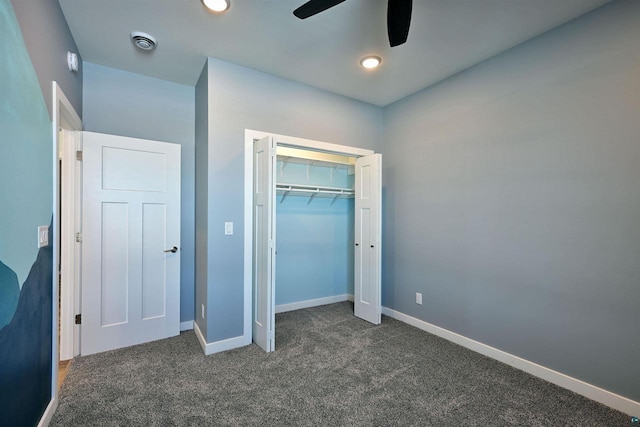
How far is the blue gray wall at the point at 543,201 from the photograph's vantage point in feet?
6.28

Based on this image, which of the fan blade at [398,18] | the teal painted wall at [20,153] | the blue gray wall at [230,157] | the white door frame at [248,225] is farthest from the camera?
the white door frame at [248,225]

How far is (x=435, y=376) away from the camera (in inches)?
89.7

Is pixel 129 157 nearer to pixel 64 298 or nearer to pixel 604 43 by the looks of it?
pixel 64 298

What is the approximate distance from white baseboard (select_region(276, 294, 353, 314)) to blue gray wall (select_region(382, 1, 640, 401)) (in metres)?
1.17

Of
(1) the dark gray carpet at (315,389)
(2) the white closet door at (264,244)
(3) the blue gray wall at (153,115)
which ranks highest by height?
(3) the blue gray wall at (153,115)

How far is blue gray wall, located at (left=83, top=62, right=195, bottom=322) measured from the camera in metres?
2.83

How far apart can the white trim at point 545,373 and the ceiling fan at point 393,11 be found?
2669 millimetres

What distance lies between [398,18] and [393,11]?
0.05 m

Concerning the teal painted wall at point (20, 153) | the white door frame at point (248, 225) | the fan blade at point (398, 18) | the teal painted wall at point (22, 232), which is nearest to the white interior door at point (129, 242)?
the white door frame at point (248, 225)

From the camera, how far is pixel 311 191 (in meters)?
3.68

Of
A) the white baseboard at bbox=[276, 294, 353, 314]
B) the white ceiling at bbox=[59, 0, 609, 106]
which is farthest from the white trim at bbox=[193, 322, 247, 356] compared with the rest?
the white ceiling at bbox=[59, 0, 609, 106]

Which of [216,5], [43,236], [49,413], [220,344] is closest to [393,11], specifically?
[216,5]

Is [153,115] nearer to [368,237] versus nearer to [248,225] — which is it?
[248,225]

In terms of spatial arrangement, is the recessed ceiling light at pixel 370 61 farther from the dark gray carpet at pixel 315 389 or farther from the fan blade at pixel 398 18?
the dark gray carpet at pixel 315 389
